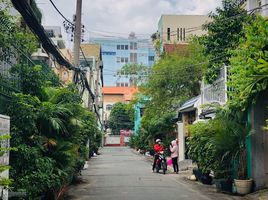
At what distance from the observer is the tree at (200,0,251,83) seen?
709 inches

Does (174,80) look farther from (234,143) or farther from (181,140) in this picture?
(234,143)

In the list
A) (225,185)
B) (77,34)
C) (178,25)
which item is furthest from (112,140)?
(225,185)

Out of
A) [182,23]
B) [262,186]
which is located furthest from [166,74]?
[182,23]

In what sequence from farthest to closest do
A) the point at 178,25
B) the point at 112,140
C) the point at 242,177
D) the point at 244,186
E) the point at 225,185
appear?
→ the point at 112,140 < the point at 178,25 < the point at 225,185 < the point at 242,177 < the point at 244,186

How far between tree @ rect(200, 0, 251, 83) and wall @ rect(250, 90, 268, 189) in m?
5.15

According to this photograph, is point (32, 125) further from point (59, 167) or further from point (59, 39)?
point (59, 39)

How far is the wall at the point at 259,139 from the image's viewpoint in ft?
40.3

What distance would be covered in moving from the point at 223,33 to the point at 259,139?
753 cm

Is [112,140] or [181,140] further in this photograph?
[112,140]

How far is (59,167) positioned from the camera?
34.9ft

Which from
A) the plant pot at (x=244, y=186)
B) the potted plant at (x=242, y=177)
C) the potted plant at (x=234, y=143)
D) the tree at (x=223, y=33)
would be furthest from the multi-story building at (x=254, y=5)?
the plant pot at (x=244, y=186)

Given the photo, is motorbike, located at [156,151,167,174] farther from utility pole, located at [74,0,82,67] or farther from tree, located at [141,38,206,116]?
tree, located at [141,38,206,116]

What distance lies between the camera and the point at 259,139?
493 inches

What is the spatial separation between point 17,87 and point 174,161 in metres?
12.2
